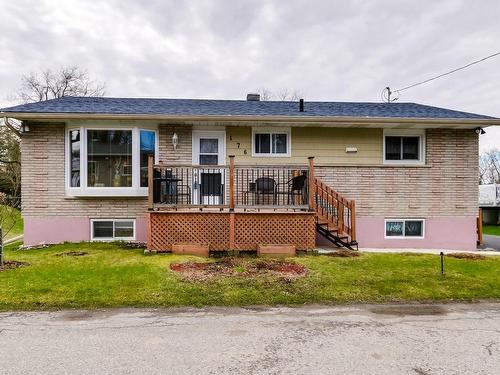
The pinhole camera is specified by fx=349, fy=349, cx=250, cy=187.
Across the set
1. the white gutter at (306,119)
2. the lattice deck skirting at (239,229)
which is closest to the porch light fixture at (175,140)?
the white gutter at (306,119)

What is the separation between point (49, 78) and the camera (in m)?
26.5

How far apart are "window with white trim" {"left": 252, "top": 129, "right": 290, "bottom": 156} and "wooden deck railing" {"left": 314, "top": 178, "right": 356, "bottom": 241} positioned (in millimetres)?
1426

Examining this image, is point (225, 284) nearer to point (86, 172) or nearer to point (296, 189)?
point (296, 189)

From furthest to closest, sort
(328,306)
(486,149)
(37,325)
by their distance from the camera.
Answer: (486,149)
(328,306)
(37,325)

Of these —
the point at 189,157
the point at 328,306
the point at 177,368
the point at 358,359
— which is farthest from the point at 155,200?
the point at 358,359

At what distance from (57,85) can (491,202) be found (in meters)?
33.1

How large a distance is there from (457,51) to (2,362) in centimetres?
1849

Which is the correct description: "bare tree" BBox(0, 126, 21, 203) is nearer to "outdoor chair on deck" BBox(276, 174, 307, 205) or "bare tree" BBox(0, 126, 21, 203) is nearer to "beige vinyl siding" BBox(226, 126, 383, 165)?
"beige vinyl siding" BBox(226, 126, 383, 165)

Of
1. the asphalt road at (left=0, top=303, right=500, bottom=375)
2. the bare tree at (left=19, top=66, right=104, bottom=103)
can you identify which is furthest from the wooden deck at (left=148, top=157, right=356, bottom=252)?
the bare tree at (left=19, top=66, right=104, bottom=103)

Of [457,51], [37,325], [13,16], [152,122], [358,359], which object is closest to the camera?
[358,359]

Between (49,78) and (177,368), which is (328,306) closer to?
(177,368)

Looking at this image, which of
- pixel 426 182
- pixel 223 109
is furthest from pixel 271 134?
pixel 426 182

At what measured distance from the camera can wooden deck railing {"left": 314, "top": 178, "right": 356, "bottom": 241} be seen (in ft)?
27.6

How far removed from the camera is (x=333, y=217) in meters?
8.83
